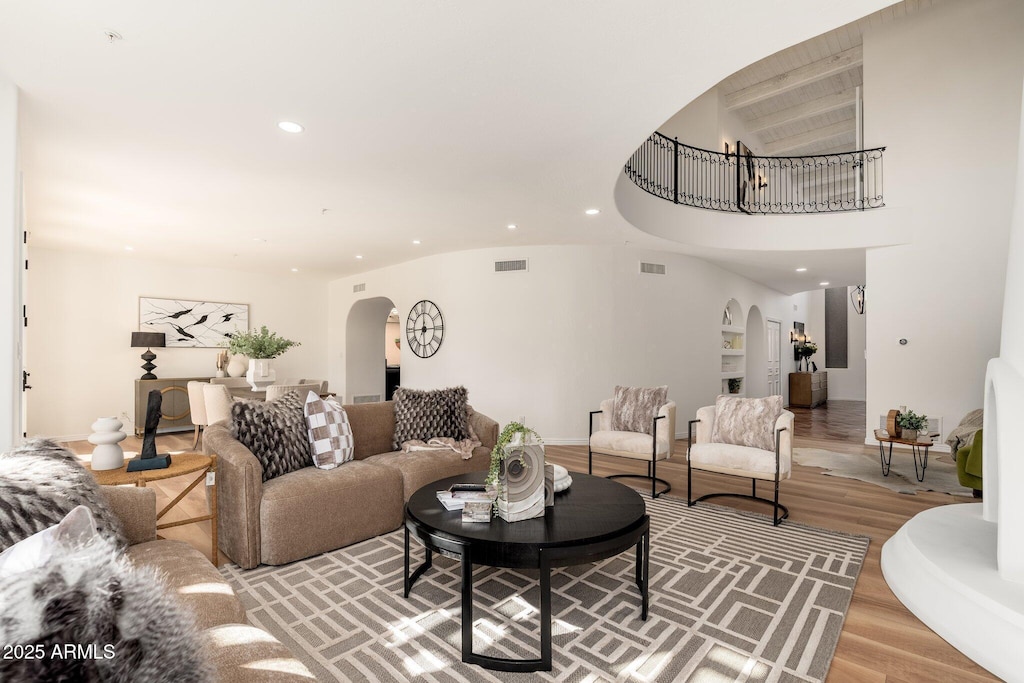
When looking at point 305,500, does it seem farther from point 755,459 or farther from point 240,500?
point 755,459

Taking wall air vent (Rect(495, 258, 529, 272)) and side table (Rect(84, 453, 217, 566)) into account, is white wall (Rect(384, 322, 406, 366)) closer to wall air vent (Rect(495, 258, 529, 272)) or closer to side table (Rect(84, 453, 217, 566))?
wall air vent (Rect(495, 258, 529, 272))

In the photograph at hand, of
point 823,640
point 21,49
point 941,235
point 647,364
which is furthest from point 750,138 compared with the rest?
point 21,49

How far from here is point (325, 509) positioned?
2.88m

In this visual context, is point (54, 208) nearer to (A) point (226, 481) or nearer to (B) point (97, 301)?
(B) point (97, 301)

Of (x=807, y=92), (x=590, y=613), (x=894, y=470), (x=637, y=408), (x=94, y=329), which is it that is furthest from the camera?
(x=807, y=92)

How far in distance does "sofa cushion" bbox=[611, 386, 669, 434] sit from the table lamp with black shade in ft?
22.1

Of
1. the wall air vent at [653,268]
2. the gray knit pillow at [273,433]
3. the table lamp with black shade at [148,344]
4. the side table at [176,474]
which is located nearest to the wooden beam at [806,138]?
the wall air vent at [653,268]

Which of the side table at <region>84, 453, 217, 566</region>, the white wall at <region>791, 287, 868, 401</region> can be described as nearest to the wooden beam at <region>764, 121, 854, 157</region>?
the white wall at <region>791, 287, 868, 401</region>

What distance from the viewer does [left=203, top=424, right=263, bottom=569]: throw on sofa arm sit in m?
2.67

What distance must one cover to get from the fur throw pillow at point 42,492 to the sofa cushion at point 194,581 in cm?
16

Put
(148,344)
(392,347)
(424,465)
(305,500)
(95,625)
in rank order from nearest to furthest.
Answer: (95,625) → (305,500) → (424,465) → (148,344) → (392,347)

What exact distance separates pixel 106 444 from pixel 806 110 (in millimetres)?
10750

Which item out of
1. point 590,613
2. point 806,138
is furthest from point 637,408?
point 806,138

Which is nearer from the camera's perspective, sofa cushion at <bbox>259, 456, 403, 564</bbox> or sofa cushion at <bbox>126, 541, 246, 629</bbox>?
sofa cushion at <bbox>126, 541, 246, 629</bbox>
